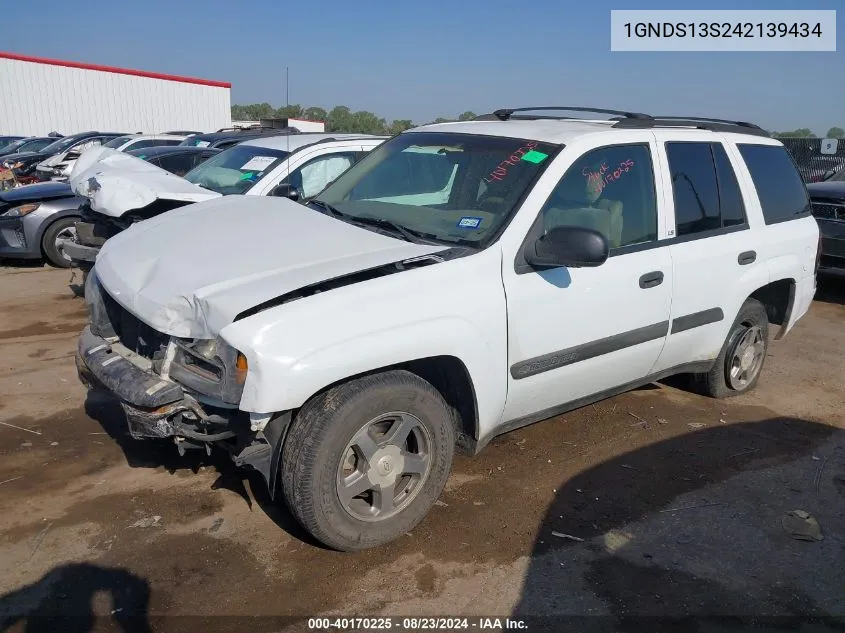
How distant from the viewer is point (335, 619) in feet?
9.13

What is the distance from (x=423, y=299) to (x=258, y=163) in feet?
15.3

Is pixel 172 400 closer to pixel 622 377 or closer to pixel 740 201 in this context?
pixel 622 377

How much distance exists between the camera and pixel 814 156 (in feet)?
56.7

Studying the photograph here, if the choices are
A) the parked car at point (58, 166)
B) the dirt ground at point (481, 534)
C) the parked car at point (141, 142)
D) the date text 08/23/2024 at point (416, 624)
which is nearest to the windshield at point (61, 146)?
the parked car at point (58, 166)

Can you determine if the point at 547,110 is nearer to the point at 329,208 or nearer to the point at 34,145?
the point at 329,208

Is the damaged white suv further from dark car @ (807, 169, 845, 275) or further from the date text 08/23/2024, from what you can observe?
dark car @ (807, 169, 845, 275)

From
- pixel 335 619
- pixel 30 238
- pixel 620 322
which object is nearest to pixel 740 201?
pixel 620 322

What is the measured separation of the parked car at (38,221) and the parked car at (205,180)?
6.47 feet

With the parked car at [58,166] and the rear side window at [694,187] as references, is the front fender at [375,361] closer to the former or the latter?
the rear side window at [694,187]

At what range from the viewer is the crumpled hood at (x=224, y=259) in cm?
289

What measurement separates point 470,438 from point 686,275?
1656 millimetres

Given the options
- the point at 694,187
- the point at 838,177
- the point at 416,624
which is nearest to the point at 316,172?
the point at 694,187

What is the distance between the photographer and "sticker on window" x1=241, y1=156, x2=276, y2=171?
23.2 ft

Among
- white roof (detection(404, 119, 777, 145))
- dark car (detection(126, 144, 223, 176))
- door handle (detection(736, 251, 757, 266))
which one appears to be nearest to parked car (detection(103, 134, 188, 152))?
dark car (detection(126, 144, 223, 176))
